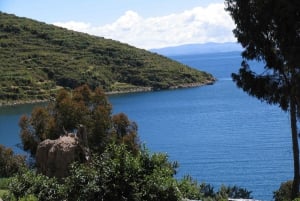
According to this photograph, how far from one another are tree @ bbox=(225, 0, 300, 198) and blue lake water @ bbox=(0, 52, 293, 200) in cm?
732

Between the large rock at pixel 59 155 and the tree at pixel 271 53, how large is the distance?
258 inches

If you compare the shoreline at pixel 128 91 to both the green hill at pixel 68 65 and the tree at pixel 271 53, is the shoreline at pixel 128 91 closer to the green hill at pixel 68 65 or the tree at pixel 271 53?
the green hill at pixel 68 65

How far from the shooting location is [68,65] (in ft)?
506

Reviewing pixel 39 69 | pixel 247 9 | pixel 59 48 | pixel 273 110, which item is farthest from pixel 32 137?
pixel 59 48

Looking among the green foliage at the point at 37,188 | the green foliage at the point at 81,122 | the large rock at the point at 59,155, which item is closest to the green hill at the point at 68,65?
the green foliage at the point at 81,122

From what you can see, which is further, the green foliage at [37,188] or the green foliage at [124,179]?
the green foliage at [37,188]

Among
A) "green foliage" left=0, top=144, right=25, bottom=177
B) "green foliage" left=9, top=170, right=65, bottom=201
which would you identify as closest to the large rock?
"green foliage" left=9, top=170, right=65, bottom=201

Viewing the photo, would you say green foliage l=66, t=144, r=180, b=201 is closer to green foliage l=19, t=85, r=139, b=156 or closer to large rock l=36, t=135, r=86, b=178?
large rock l=36, t=135, r=86, b=178

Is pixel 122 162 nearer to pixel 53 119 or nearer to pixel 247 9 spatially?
pixel 247 9

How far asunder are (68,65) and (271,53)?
138 m

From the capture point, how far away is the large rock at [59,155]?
18766mm

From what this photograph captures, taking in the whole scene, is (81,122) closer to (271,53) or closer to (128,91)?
(271,53)

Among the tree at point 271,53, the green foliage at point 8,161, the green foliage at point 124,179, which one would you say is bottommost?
the green foliage at point 8,161

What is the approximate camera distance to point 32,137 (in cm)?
3600
